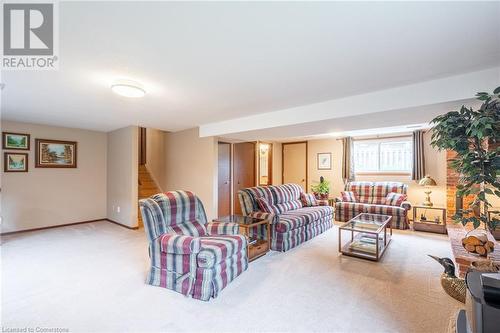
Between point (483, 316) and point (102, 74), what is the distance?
3213mm

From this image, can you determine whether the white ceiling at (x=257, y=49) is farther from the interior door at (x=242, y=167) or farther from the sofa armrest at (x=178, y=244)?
the interior door at (x=242, y=167)

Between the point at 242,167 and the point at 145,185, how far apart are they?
2632 millimetres

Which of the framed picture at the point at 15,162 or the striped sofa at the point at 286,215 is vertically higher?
the framed picture at the point at 15,162

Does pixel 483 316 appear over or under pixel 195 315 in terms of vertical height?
over

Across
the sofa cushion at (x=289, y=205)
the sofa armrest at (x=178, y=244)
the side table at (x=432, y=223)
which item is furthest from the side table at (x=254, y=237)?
the side table at (x=432, y=223)

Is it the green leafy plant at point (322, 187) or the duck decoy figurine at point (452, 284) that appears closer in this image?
the duck decoy figurine at point (452, 284)

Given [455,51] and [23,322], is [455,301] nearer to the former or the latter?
[455,51]

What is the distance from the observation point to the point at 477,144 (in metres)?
2.01

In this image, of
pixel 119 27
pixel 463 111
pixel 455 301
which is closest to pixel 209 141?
pixel 119 27

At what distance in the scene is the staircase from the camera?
6.13 meters

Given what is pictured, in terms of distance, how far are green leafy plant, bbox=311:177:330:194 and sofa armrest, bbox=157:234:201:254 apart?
15.5 feet

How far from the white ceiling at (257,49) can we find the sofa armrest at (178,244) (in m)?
1.64

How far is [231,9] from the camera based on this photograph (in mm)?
1416

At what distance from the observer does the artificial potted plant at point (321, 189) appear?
623 centimetres
